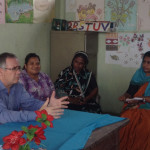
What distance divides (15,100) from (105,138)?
97 centimetres

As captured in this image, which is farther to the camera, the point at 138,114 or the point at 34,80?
the point at 34,80

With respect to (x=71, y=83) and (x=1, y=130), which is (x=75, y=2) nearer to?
(x=71, y=83)

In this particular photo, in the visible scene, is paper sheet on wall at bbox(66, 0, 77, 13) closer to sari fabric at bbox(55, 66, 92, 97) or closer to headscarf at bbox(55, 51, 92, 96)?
headscarf at bbox(55, 51, 92, 96)

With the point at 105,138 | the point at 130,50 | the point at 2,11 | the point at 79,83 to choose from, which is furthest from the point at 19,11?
the point at 105,138

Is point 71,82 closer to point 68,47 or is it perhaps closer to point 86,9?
point 68,47

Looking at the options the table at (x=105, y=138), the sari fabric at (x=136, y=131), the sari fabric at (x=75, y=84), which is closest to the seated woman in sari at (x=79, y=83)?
the sari fabric at (x=75, y=84)

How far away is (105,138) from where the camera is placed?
2119 mm

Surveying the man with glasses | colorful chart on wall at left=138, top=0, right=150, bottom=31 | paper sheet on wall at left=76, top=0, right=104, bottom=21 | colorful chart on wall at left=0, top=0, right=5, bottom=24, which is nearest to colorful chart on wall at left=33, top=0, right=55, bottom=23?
paper sheet on wall at left=76, top=0, right=104, bottom=21

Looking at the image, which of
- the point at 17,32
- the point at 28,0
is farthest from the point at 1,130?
the point at 28,0

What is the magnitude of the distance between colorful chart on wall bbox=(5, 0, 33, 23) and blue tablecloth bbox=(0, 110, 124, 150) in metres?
2.23

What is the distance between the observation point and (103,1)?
201 inches

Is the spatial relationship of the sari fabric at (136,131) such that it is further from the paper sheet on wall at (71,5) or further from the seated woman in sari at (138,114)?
the paper sheet on wall at (71,5)

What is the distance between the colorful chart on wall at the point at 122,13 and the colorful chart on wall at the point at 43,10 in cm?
96

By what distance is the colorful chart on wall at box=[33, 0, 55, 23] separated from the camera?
4.80 m
